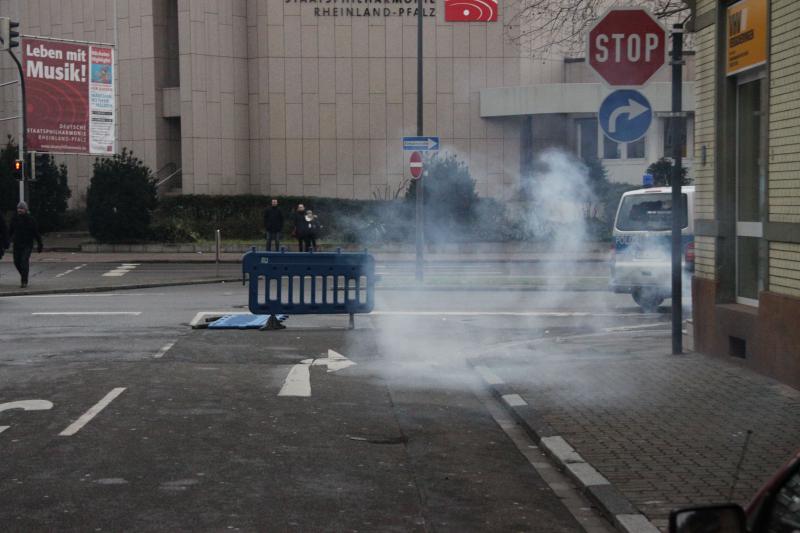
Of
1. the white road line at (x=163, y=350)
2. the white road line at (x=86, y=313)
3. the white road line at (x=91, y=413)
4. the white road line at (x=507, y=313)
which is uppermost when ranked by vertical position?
the white road line at (x=91, y=413)

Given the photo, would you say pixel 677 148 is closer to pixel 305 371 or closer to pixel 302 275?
pixel 305 371

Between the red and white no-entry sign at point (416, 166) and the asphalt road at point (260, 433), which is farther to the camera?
the red and white no-entry sign at point (416, 166)

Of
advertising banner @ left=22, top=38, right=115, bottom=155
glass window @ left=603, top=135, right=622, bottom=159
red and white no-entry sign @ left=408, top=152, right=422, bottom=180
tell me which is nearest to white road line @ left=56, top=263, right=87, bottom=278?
advertising banner @ left=22, top=38, right=115, bottom=155

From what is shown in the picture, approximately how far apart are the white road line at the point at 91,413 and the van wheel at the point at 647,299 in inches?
401

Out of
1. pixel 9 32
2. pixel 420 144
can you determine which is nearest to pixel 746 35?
pixel 420 144

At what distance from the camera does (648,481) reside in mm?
7234

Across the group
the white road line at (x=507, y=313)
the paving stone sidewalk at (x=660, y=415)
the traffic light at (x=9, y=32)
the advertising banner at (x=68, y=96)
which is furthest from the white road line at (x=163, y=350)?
the advertising banner at (x=68, y=96)

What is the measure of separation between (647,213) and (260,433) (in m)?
11.4

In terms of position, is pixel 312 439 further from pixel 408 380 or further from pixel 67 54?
pixel 67 54

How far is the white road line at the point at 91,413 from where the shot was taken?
895cm

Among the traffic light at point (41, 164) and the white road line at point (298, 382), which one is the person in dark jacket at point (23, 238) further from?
the traffic light at point (41, 164)

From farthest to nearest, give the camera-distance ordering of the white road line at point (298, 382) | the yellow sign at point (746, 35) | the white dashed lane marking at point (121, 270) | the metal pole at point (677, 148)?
the white dashed lane marking at point (121, 270), the metal pole at point (677, 148), the yellow sign at point (746, 35), the white road line at point (298, 382)

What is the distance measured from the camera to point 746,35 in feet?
39.8

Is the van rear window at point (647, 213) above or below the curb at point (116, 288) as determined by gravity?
above
